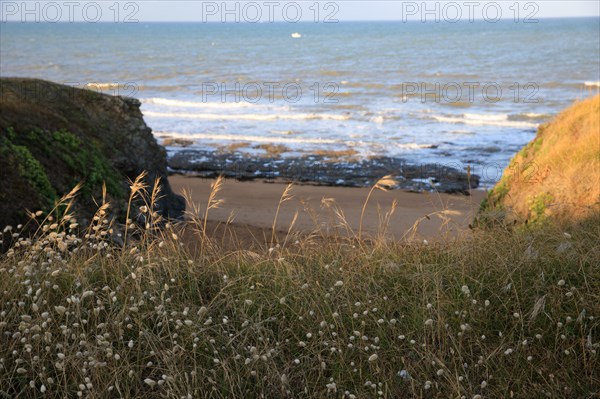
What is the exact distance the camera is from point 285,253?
5.02 metres

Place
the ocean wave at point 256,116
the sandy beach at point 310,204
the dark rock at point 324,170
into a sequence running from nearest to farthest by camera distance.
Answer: the sandy beach at point 310,204 < the dark rock at point 324,170 < the ocean wave at point 256,116

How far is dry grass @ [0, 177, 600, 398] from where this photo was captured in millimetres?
3701

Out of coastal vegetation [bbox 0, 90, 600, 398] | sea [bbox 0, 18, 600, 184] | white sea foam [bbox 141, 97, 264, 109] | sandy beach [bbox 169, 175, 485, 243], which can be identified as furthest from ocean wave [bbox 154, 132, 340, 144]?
coastal vegetation [bbox 0, 90, 600, 398]

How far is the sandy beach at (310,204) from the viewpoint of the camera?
12.0m

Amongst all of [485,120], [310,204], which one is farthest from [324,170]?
[485,120]

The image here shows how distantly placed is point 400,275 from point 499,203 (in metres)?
3.98

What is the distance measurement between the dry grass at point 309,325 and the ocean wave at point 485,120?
21014 mm

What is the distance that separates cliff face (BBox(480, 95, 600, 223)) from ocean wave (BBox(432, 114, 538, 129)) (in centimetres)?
1605

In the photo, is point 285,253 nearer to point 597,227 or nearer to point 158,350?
point 158,350

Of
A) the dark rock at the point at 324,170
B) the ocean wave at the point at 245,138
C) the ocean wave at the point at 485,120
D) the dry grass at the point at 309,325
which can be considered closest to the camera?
the dry grass at the point at 309,325

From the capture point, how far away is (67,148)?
29.1 ft

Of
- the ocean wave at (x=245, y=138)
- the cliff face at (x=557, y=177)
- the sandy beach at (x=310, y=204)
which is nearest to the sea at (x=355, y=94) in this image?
the ocean wave at (x=245, y=138)

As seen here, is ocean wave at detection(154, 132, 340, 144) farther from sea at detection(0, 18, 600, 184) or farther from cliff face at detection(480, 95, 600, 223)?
cliff face at detection(480, 95, 600, 223)

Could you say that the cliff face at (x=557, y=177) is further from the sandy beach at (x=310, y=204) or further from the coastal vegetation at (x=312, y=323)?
the sandy beach at (x=310, y=204)
